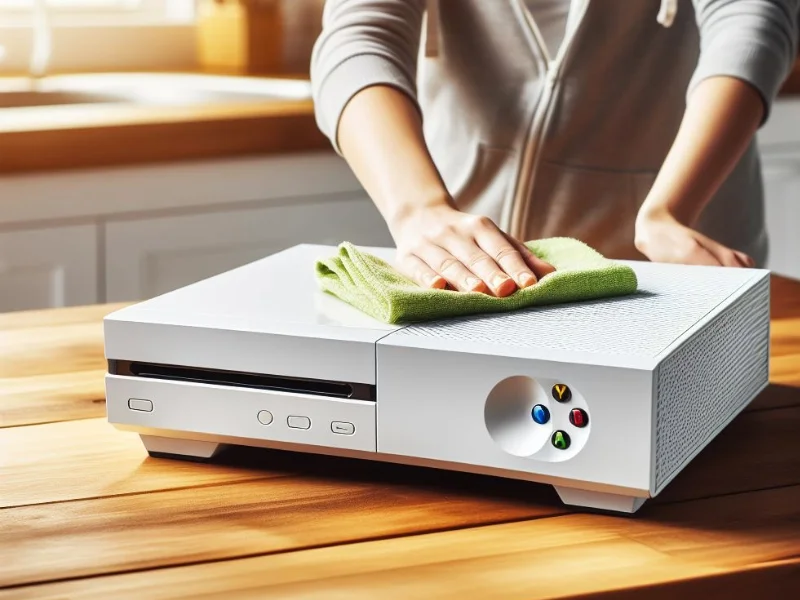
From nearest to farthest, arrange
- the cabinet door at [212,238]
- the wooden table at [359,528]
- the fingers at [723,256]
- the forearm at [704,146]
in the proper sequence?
the wooden table at [359,528], the fingers at [723,256], the forearm at [704,146], the cabinet door at [212,238]

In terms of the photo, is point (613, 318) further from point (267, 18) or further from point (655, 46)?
point (267, 18)

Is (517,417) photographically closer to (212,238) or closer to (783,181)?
(212,238)

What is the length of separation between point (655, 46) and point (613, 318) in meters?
0.73

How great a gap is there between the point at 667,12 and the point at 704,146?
0.24 metres

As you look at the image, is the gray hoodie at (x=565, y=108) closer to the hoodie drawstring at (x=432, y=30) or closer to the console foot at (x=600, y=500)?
the hoodie drawstring at (x=432, y=30)

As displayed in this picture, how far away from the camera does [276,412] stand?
29.3 inches

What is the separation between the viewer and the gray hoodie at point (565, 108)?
134 centimetres

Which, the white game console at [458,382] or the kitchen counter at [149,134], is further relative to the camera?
the kitchen counter at [149,134]

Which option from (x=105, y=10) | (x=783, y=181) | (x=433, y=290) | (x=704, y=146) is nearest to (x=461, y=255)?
(x=433, y=290)

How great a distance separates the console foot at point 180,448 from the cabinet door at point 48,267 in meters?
1.10

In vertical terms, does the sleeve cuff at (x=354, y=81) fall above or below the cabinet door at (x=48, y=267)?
above

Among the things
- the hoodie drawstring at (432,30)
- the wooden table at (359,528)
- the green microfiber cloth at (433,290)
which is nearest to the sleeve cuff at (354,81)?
the hoodie drawstring at (432,30)

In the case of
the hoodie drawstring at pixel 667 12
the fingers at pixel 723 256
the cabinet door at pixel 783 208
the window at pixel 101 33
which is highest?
the hoodie drawstring at pixel 667 12

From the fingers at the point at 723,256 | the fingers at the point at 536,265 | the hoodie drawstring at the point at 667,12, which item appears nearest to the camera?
the fingers at the point at 536,265
